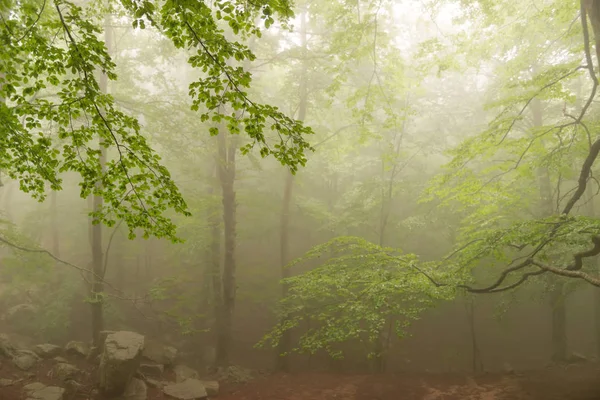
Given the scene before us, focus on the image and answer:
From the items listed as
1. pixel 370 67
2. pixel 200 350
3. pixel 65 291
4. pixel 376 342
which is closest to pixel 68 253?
pixel 65 291

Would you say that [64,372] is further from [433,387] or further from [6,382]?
[433,387]

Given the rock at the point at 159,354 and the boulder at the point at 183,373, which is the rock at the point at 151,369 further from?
the rock at the point at 159,354

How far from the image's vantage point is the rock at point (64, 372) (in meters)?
9.65

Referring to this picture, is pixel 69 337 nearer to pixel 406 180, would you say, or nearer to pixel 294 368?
pixel 294 368

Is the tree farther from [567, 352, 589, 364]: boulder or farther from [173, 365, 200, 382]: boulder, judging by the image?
[173, 365, 200, 382]: boulder

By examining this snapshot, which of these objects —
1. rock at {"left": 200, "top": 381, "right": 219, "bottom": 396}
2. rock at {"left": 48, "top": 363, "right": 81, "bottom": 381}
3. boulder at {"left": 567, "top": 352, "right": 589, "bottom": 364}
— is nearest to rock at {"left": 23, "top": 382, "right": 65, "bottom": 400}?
rock at {"left": 48, "top": 363, "right": 81, "bottom": 381}

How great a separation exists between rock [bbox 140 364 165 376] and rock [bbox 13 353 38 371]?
2808mm

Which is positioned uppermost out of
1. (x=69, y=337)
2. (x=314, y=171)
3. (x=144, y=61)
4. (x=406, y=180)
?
(x=144, y=61)

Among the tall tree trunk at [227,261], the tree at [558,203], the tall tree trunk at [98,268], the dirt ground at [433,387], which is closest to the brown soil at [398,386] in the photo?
the dirt ground at [433,387]

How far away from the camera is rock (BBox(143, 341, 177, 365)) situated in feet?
39.5

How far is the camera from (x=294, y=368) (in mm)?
14453

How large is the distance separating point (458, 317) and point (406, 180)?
8256 mm

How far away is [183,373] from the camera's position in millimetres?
11438

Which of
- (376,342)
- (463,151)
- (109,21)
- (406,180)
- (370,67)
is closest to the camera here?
(463,151)
